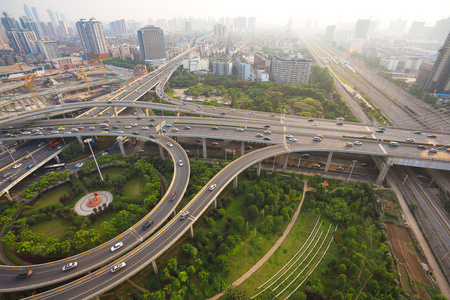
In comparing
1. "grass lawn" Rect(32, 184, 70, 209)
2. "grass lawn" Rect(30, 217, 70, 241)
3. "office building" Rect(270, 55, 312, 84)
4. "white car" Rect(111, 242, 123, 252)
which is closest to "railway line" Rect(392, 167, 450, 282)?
"white car" Rect(111, 242, 123, 252)

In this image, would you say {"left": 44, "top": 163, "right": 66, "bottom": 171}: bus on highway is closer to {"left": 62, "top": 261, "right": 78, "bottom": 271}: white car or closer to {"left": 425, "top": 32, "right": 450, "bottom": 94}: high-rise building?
{"left": 62, "top": 261, "right": 78, "bottom": 271}: white car

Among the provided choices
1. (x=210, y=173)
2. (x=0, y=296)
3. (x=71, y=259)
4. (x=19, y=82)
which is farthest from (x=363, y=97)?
(x=19, y=82)

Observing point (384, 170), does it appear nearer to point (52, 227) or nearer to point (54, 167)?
point (52, 227)

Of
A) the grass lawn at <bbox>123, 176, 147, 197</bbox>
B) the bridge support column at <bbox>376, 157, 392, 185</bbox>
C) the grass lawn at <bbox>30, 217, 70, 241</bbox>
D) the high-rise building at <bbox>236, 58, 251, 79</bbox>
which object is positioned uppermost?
the high-rise building at <bbox>236, 58, 251, 79</bbox>

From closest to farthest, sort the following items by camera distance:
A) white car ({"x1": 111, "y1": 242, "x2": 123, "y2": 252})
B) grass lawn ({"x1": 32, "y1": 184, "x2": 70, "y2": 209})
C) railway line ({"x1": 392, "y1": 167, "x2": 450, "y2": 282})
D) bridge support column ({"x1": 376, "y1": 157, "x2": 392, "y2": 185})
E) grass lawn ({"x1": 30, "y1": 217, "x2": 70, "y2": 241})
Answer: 1. white car ({"x1": 111, "y1": 242, "x2": 123, "y2": 252})
2. railway line ({"x1": 392, "y1": 167, "x2": 450, "y2": 282})
3. grass lawn ({"x1": 30, "y1": 217, "x2": 70, "y2": 241})
4. grass lawn ({"x1": 32, "y1": 184, "x2": 70, "y2": 209})
5. bridge support column ({"x1": 376, "y1": 157, "x2": 392, "y2": 185})

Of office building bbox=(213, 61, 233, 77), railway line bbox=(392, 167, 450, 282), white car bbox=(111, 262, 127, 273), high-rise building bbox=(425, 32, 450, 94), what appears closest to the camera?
white car bbox=(111, 262, 127, 273)

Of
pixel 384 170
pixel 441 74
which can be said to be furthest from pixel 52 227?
pixel 441 74

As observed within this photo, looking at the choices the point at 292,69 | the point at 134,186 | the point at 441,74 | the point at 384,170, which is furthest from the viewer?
the point at 292,69
